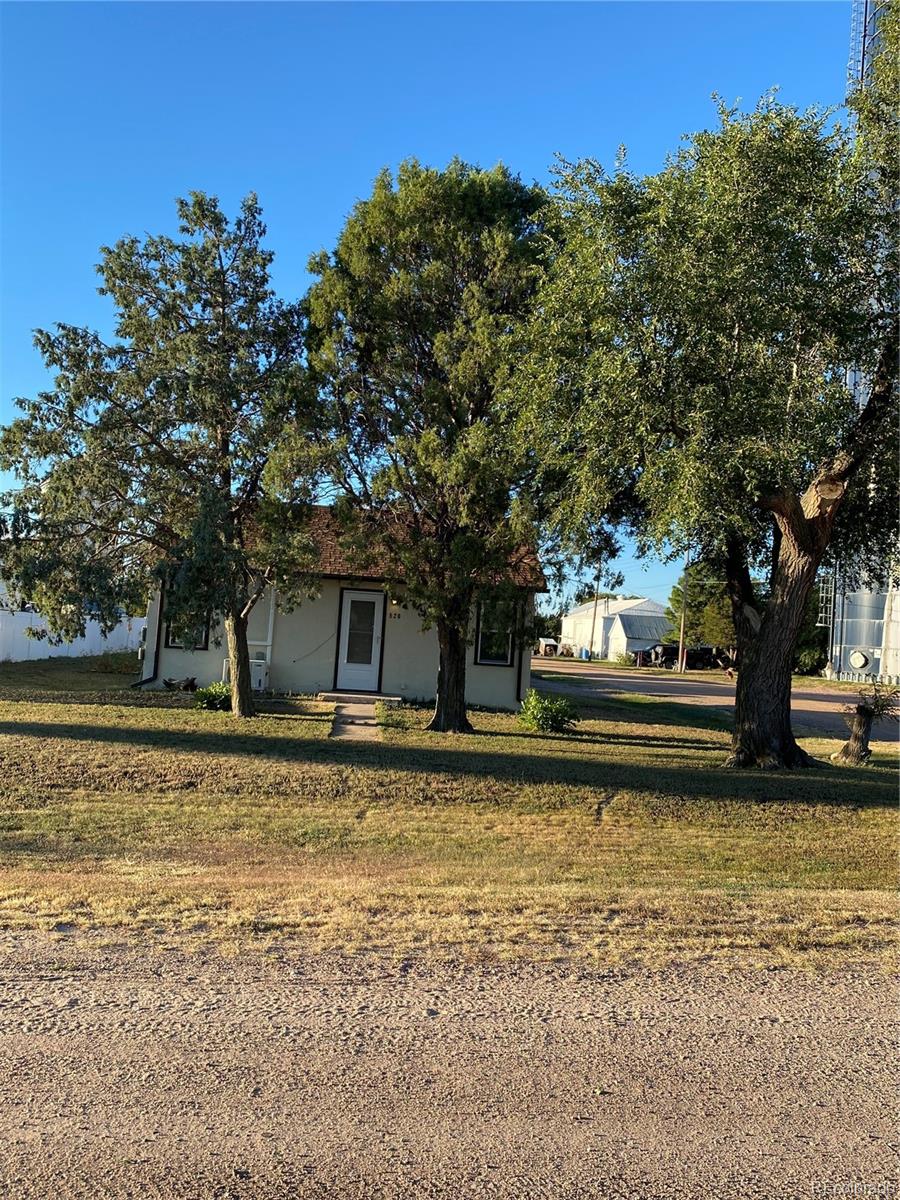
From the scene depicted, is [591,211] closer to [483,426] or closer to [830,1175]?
[483,426]

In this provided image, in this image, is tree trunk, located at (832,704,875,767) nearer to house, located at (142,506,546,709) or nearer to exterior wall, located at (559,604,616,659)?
house, located at (142,506,546,709)

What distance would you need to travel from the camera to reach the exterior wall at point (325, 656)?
2061cm

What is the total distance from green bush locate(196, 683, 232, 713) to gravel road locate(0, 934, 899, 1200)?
12.2 meters

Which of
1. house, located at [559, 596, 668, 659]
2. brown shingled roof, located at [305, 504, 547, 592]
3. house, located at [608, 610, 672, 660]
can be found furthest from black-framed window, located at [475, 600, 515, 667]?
house, located at [559, 596, 668, 659]

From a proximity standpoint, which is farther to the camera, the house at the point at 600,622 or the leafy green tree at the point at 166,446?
the house at the point at 600,622

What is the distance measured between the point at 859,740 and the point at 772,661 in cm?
405

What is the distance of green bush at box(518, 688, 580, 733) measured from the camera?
687 inches

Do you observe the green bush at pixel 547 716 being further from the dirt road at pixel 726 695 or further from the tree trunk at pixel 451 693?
the dirt road at pixel 726 695

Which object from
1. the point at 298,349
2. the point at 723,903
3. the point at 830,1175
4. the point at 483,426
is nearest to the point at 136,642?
the point at 298,349

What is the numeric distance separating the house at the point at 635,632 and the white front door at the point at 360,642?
200 ft

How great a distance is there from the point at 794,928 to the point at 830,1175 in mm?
3063

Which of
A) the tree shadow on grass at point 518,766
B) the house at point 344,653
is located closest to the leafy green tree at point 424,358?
the tree shadow on grass at point 518,766

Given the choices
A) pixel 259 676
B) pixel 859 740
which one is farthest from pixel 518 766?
pixel 259 676

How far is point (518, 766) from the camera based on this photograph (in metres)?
12.8
